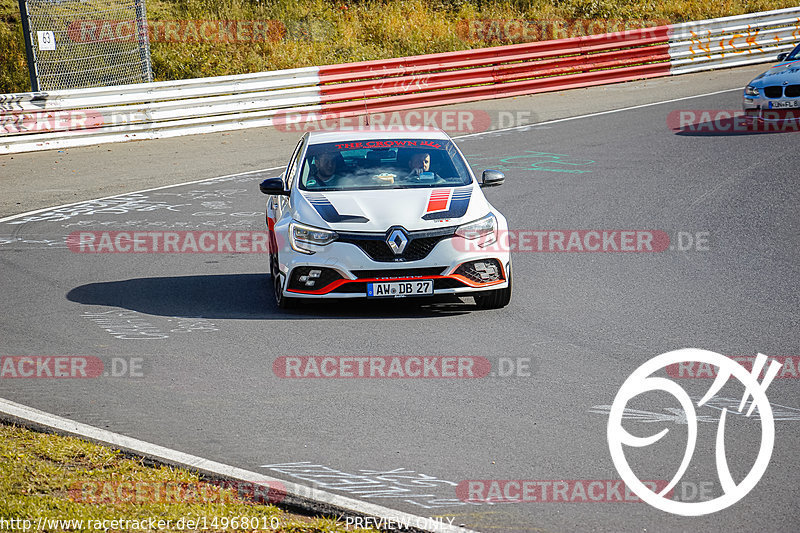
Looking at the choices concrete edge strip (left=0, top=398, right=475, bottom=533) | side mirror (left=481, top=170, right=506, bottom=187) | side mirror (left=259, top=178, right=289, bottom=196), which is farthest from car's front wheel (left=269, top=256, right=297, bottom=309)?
concrete edge strip (left=0, top=398, right=475, bottom=533)

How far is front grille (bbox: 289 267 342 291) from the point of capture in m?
9.03

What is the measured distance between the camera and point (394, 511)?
511 cm

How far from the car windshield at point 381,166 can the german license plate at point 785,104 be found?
10908mm

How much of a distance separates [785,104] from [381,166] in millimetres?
11855

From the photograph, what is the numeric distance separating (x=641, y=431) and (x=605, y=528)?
1.35 meters

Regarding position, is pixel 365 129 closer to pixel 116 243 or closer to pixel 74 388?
pixel 116 243

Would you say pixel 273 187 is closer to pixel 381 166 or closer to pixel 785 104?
pixel 381 166

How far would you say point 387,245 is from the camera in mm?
8961

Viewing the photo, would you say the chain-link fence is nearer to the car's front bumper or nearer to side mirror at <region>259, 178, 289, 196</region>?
side mirror at <region>259, 178, 289, 196</region>

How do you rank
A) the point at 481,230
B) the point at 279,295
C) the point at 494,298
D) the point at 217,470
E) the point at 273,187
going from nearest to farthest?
the point at 217,470, the point at 481,230, the point at 494,298, the point at 279,295, the point at 273,187

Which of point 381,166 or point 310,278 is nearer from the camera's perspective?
point 310,278

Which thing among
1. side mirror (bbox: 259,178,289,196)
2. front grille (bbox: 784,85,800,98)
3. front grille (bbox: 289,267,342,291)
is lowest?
front grille (bbox: 289,267,342,291)

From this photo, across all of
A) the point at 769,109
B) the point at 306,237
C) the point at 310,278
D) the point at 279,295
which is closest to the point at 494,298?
the point at 310,278

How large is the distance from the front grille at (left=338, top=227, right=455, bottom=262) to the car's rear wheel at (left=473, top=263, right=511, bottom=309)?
693mm
